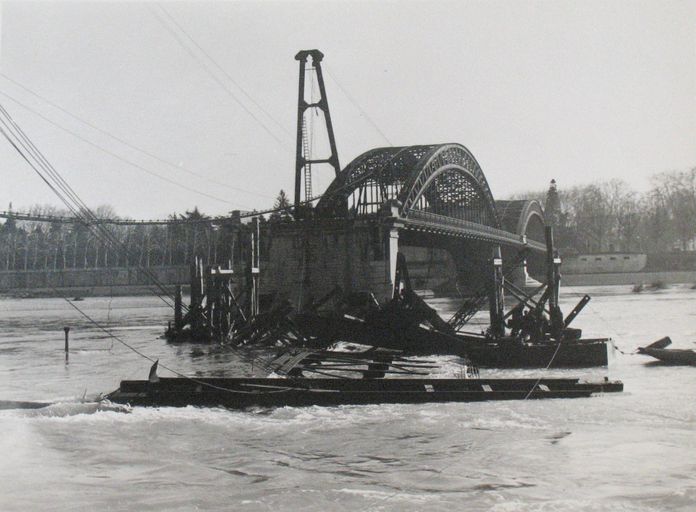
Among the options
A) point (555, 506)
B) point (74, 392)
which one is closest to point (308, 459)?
point (555, 506)

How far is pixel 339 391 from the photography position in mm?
15961

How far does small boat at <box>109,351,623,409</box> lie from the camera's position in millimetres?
15984

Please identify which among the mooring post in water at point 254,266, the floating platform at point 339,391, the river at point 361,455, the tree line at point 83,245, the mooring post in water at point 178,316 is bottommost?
the river at point 361,455

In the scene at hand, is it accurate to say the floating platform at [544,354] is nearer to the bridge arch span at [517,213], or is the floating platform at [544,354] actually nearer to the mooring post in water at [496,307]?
the mooring post in water at [496,307]

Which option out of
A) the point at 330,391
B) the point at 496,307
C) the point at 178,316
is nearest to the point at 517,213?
the point at 178,316

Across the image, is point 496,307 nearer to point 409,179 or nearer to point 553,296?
point 553,296

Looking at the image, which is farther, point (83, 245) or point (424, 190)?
point (83, 245)

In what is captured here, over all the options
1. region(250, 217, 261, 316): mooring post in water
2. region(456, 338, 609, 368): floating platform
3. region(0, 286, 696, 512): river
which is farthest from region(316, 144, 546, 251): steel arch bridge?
region(0, 286, 696, 512): river

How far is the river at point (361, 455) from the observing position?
9680 mm

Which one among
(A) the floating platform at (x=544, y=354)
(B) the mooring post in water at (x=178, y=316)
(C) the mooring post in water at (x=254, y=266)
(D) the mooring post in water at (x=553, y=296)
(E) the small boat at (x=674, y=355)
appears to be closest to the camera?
(E) the small boat at (x=674, y=355)

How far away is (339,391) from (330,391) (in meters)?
0.25

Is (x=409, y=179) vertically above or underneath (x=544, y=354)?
above

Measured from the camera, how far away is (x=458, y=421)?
14359mm

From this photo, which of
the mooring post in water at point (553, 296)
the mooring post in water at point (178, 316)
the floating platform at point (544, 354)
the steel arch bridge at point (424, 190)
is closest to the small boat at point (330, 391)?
the floating platform at point (544, 354)
